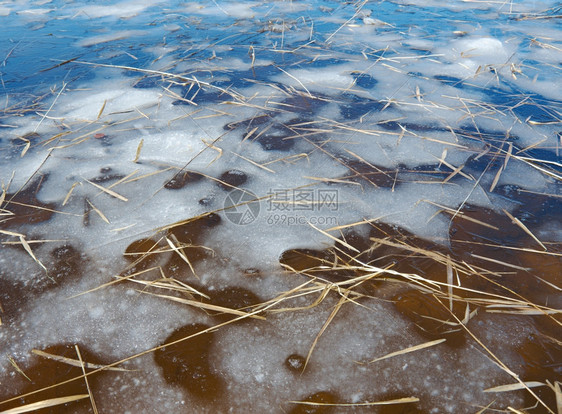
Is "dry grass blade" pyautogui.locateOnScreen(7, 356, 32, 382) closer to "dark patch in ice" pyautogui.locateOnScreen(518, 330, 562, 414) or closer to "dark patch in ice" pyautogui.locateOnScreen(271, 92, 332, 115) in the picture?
"dark patch in ice" pyautogui.locateOnScreen(518, 330, 562, 414)

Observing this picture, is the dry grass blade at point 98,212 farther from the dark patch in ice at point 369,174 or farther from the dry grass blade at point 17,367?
the dark patch in ice at point 369,174

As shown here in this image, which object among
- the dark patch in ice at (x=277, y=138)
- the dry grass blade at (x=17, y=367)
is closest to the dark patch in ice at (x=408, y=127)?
the dark patch in ice at (x=277, y=138)

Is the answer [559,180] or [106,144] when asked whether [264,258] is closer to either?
[106,144]

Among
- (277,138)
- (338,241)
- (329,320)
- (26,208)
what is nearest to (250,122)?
(277,138)

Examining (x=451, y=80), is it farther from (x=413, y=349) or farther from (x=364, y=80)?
(x=413, y=349)

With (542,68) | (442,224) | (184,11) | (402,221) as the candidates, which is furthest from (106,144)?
(542,68)

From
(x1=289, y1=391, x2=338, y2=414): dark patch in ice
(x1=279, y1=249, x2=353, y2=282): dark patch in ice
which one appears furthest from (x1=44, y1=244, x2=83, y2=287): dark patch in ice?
(x1=289, y1=391, x2=338, y2=414): dark patch in ice
